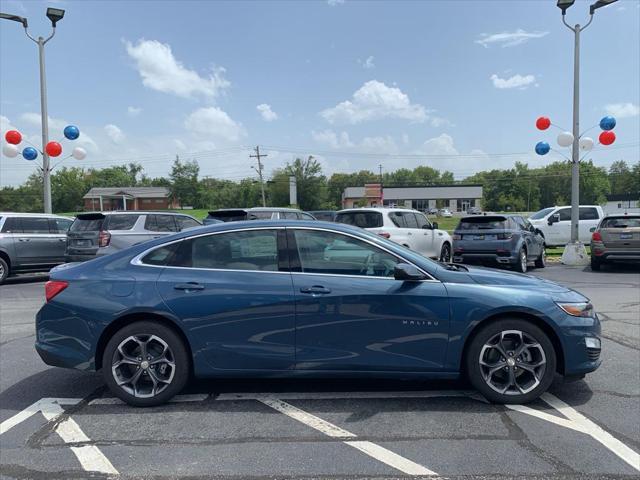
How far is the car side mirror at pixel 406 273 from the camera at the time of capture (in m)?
3.86

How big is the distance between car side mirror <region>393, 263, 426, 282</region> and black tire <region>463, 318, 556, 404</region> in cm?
68

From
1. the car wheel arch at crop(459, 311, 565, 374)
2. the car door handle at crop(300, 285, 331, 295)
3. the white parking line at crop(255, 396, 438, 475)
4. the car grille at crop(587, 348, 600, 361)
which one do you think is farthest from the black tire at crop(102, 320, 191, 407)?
the car grille at crop(587, 348, 600, 361)

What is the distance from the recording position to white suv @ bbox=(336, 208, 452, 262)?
1182 cm

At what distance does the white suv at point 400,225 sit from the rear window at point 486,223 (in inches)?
42.3

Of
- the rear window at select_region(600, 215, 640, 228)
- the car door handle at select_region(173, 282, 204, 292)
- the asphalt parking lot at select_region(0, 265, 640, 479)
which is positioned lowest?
the asphalt parking lot at select_region(0, 265, 640, 479)

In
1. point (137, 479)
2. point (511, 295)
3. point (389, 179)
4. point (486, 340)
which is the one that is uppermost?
point (389, 179)

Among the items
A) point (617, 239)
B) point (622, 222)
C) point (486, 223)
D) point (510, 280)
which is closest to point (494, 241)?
point (486, 223)

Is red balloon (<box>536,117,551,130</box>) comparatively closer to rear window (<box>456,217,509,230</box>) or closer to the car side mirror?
rear window (<box>456,217,509,230</box>)

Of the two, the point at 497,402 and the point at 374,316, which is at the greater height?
the point at 374,316

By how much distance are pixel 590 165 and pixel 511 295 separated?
464 feet

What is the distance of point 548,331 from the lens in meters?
3.98

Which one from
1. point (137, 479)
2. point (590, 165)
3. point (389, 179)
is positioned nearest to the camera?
point (137, 479)

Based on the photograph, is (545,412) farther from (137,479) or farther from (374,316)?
(137,479)

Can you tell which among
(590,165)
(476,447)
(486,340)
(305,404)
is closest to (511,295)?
(486,340)
